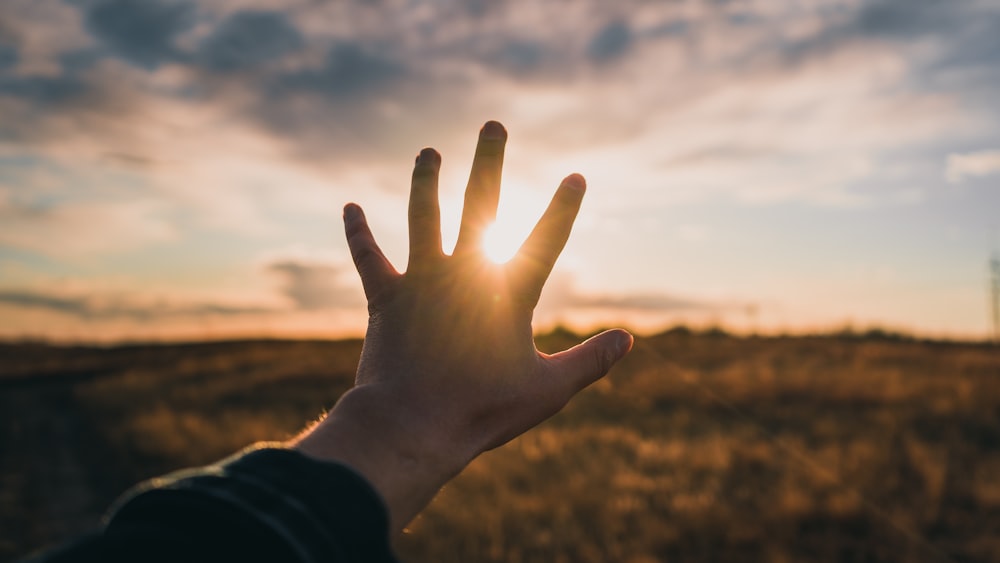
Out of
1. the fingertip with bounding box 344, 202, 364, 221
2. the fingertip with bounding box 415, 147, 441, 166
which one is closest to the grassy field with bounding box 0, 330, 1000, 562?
the fingertip with bounding box 344, 202, 364, 221

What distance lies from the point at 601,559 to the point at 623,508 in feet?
4.46

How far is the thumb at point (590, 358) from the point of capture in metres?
1.87

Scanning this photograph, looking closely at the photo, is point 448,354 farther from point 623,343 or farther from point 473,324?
point 623,343

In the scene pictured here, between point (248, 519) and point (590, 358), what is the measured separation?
3.59 feet

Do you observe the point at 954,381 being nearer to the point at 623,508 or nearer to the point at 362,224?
the point at 623,508

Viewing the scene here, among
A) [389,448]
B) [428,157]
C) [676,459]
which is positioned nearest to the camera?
[389,448]

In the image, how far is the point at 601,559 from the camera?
6391mm

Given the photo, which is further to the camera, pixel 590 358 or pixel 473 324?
pixel 590 358

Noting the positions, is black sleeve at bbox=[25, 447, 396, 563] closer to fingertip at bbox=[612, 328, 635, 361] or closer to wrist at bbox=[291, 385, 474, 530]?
wrist at bbox=[291, 385, 474, 530]

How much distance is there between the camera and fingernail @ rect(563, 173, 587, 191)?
202 centimetres

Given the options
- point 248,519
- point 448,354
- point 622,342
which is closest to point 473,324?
point 448,354

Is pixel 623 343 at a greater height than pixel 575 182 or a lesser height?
lesser

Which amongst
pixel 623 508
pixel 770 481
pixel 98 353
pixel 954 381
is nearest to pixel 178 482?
pixel 623 508

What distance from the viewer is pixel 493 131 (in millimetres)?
2006
